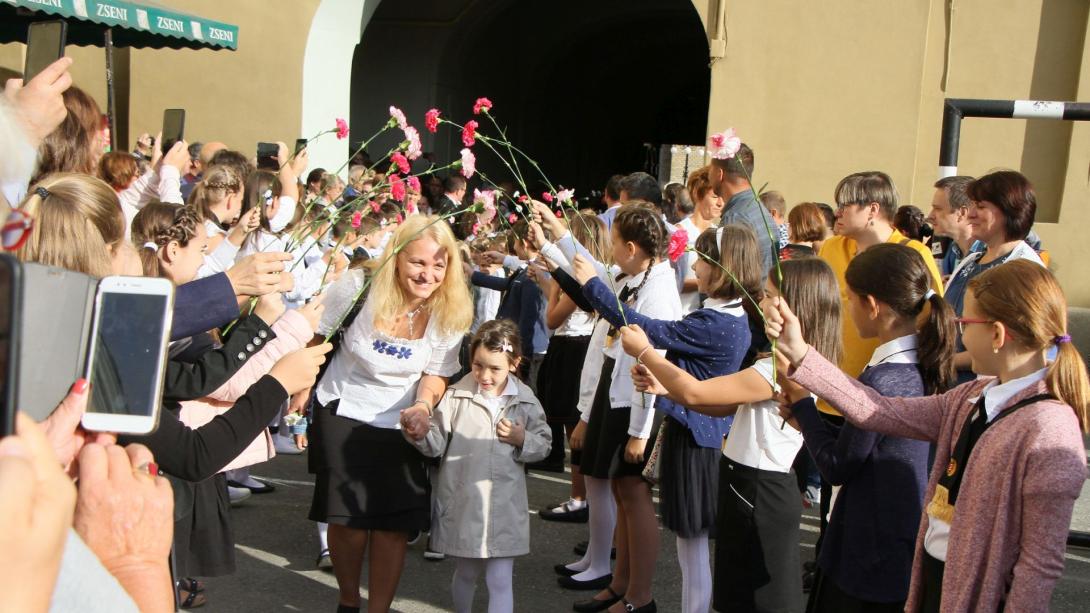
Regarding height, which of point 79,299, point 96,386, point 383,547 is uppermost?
point 79,299

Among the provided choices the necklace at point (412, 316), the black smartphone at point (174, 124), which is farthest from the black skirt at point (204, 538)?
the black smartphone at point (174, 124)

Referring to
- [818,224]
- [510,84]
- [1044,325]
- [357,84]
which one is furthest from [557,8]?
[1044,325]

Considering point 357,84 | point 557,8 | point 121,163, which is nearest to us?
point 121,163

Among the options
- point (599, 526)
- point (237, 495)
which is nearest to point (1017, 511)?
point (599, 526)

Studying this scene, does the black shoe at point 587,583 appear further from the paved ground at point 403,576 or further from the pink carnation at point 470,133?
the pink carnation at point 470,133

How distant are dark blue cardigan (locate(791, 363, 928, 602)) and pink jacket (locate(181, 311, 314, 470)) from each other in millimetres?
1606

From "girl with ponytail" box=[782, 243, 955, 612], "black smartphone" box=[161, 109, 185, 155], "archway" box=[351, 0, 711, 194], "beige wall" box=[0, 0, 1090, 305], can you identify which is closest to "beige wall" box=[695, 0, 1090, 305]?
"beige wall" box=[0, 0, 1090, 305]

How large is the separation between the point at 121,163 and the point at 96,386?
4.37 metres

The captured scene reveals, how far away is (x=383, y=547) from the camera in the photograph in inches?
153

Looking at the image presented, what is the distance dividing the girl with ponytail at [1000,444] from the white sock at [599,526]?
85.1 inches

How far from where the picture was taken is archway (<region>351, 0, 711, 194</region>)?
624 inches

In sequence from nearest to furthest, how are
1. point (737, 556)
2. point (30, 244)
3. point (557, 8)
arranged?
point (30, 244) < point (737, 556) < point (557, 8)

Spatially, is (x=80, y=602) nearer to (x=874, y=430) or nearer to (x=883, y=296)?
(x=874, y=430)

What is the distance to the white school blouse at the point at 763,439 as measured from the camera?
3.53 meters
